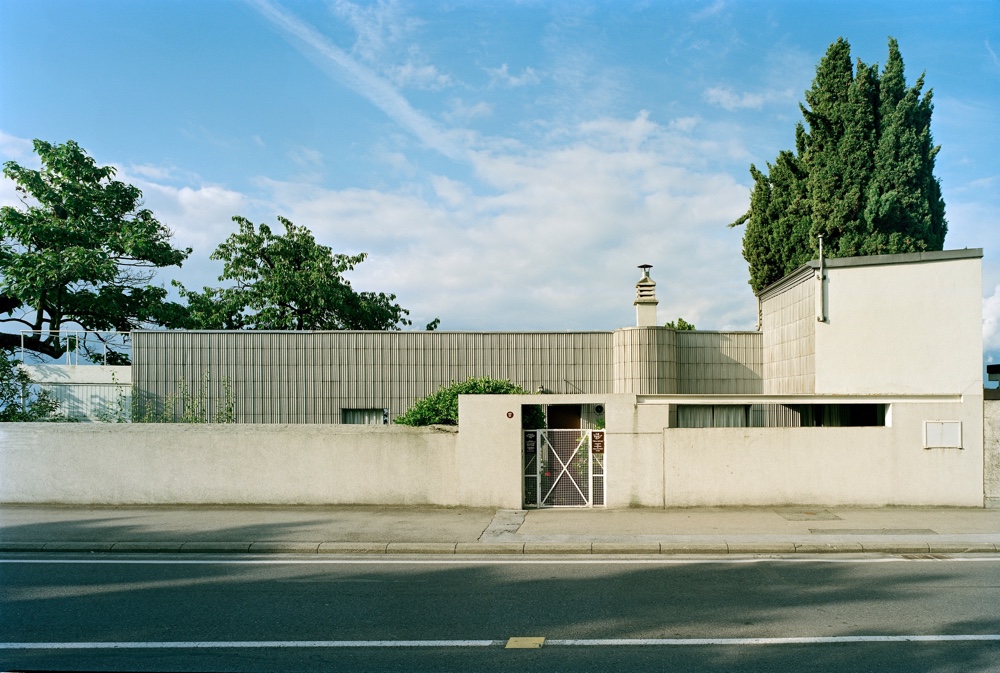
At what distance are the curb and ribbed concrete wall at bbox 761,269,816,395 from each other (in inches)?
200

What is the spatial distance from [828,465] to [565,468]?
4.90 meters

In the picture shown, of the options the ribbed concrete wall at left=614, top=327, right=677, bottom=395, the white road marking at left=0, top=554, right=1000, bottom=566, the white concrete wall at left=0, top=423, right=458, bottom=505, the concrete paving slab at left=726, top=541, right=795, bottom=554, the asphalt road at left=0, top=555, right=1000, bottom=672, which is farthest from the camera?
the ribbed concrete wall at left=614, top=327, right=677, bottom=395

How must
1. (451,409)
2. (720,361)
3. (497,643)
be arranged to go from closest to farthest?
(497,643)
(451,409)
(720,361)

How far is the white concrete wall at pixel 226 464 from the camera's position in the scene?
13430 mm

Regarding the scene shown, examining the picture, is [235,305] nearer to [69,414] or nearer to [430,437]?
[69,414]

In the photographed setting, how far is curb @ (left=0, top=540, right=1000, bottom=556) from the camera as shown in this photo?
10219mm

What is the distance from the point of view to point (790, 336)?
16.8 meters

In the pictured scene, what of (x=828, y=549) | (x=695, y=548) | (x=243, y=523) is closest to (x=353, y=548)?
(x=243, y=523)

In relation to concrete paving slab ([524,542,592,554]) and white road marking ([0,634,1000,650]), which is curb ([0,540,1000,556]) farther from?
white road marking ([0,634,1000,650])

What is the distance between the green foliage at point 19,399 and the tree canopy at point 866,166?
23.6 m

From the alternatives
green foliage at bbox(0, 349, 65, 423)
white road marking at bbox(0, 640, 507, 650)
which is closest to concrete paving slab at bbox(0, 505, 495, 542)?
green foliage at bbox(0, 349, 65, 423)

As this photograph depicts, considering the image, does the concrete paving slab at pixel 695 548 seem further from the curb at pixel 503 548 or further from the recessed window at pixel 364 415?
the recessed window at pixel 364 415

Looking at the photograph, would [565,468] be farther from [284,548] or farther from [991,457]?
[991,457]

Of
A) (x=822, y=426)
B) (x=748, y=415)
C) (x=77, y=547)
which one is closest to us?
(x=77, y=547)
